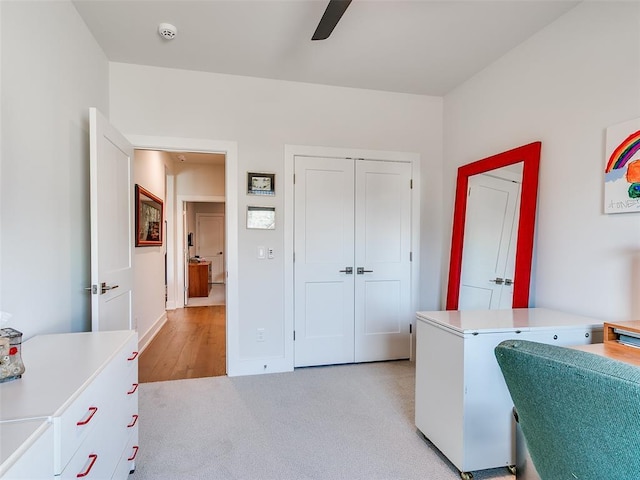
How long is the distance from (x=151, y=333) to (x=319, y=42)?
3810 mm

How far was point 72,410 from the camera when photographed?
1.03 m

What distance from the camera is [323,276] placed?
328 cm

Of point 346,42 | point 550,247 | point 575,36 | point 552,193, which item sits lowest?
point 550,247

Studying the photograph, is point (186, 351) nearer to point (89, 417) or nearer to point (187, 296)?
point (89, 417)

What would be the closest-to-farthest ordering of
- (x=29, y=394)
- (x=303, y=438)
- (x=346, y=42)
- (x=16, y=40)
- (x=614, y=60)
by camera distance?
(x=29, y=394) < (x=16, y=40) < (x=614, y=60) < (x=303, y=438) < (x=346, y=42)

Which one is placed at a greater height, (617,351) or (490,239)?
(490,239)

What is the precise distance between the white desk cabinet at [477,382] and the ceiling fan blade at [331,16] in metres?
1.74

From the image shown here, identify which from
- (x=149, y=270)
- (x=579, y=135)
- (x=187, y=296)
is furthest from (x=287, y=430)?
(x=187, y=296)

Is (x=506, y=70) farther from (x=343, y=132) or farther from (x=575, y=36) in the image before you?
(x=343, y=132)

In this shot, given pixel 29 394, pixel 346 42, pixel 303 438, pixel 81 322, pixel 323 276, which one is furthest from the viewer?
pixel 323 276

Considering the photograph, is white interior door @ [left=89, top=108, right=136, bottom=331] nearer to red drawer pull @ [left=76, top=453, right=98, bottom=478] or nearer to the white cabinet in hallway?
red drawer pull @ [left=76, top=453, right=98, bottom=478]

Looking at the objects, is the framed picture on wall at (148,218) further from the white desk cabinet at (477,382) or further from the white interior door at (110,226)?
the white desk cabinet at (477,382)

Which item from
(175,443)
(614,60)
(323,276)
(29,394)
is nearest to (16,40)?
(29,394)

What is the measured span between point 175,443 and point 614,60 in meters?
3.39
